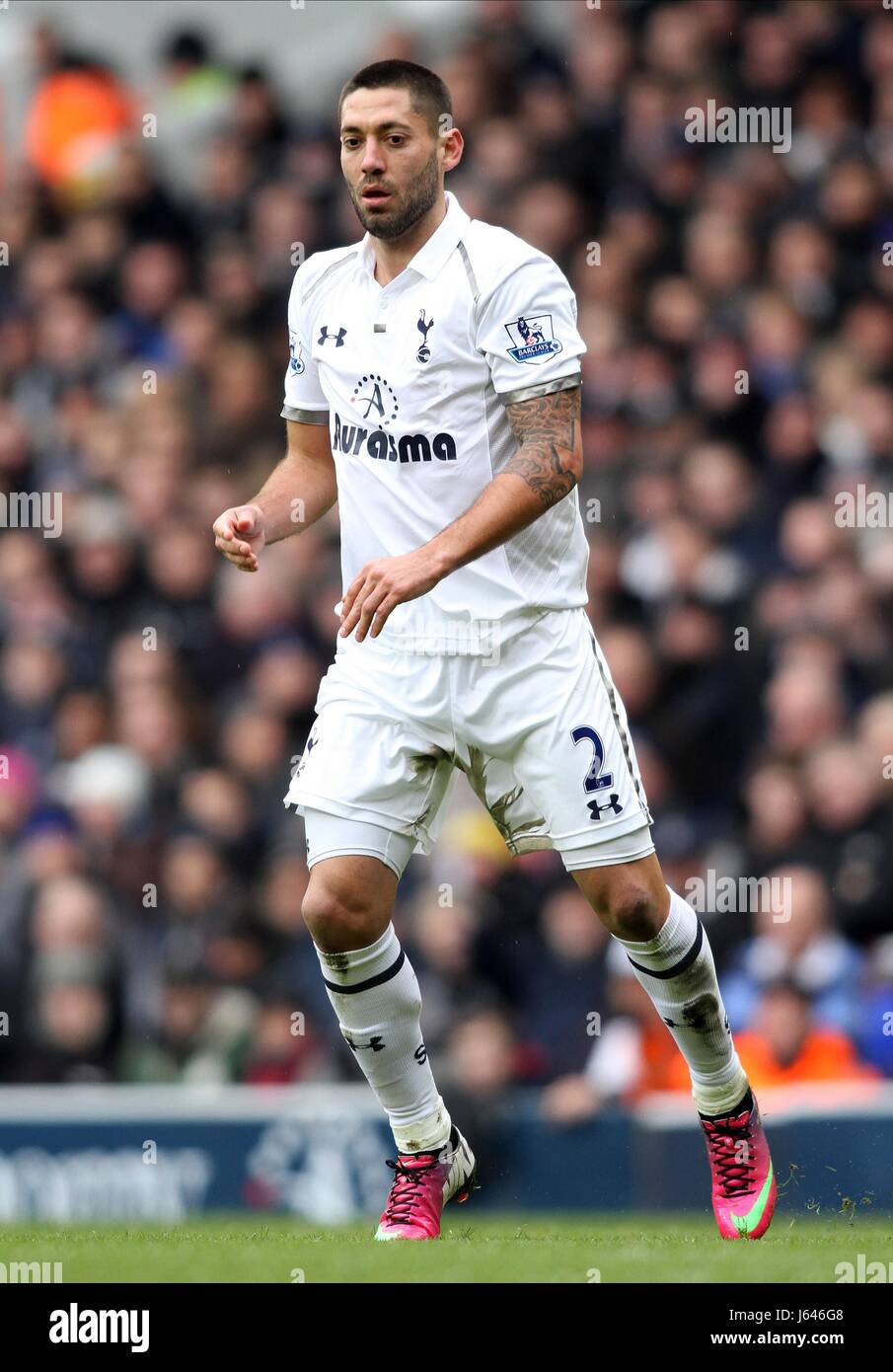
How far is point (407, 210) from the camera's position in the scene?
5.09 metres

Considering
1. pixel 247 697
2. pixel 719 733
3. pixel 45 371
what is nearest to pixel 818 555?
pixel 719 733

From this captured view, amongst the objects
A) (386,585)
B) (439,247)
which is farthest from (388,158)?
(386,585)

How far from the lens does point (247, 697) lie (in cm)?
960

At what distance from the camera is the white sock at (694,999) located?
17.1 ft

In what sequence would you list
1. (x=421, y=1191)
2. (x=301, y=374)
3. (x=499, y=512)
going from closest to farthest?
(x=499, y=512), (x=421, y=1191), (x=301, y=374)

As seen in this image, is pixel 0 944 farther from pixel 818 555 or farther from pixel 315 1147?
pixel 818 555

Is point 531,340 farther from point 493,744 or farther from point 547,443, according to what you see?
point 493,744

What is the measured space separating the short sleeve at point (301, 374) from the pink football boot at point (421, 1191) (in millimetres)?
1771

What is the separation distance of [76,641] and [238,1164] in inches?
109

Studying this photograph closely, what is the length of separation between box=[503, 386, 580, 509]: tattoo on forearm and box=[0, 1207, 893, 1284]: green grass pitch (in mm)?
1587

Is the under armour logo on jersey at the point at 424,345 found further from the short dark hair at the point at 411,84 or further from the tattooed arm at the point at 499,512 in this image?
the short dark hair at the point at 411,84

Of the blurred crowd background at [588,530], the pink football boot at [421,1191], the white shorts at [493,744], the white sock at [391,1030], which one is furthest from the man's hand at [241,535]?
the blurred crowd background at [588,530]

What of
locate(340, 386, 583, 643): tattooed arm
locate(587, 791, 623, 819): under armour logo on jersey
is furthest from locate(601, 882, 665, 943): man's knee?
locate(340, 386, 583, 643): tattooed arm
